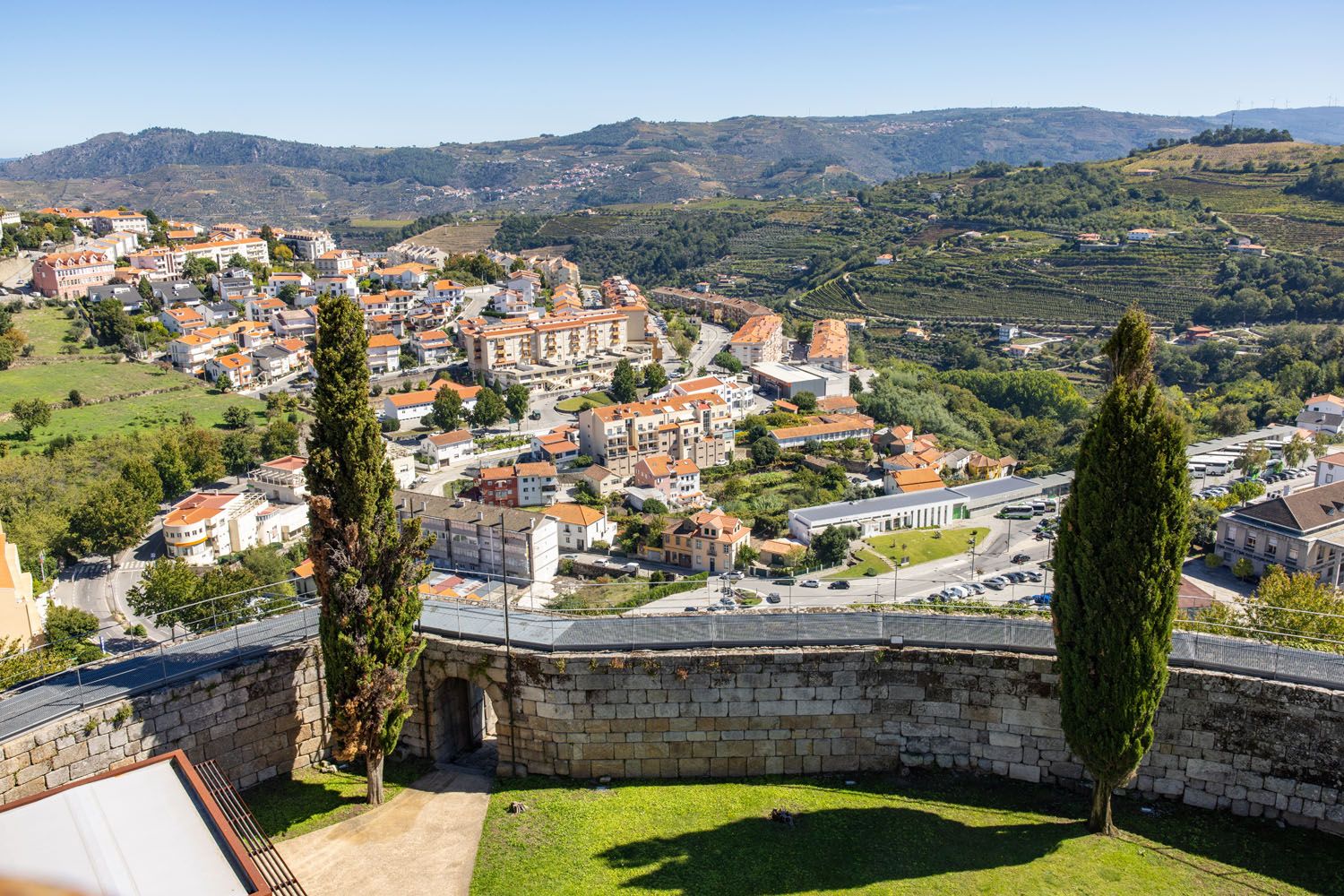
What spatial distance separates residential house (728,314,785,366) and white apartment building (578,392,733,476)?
22.6 meters

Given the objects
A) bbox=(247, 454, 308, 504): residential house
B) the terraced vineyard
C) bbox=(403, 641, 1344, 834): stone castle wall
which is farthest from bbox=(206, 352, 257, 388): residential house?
bbox=(403, 641, 1344, 834): stone castle wall

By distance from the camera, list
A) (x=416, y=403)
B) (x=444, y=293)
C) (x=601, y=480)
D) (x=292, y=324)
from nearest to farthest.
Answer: (x=601, y=480), (x=416, y=403), (x=292, y=324), (x=444, y=293)

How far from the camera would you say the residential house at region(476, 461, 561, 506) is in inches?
2180

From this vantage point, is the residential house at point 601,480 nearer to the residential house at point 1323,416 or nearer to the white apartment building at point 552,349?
the white apartment building at point 552,349

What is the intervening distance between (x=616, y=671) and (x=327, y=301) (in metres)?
5.73

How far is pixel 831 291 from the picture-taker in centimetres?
11806

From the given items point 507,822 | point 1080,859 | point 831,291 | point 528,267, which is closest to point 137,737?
point 507,822

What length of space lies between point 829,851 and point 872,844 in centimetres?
52

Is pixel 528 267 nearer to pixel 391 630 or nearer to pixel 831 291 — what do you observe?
pixel 831 291

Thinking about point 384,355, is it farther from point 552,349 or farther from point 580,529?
point 580,529

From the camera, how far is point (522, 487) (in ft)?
182

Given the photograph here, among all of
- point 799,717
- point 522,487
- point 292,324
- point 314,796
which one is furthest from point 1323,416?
point 292,324

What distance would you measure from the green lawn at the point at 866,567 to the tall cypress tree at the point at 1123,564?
33.4m

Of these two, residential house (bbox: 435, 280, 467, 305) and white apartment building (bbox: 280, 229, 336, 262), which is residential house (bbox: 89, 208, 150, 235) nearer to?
white apartment building (bbox: 280, 229, 336, 262)
